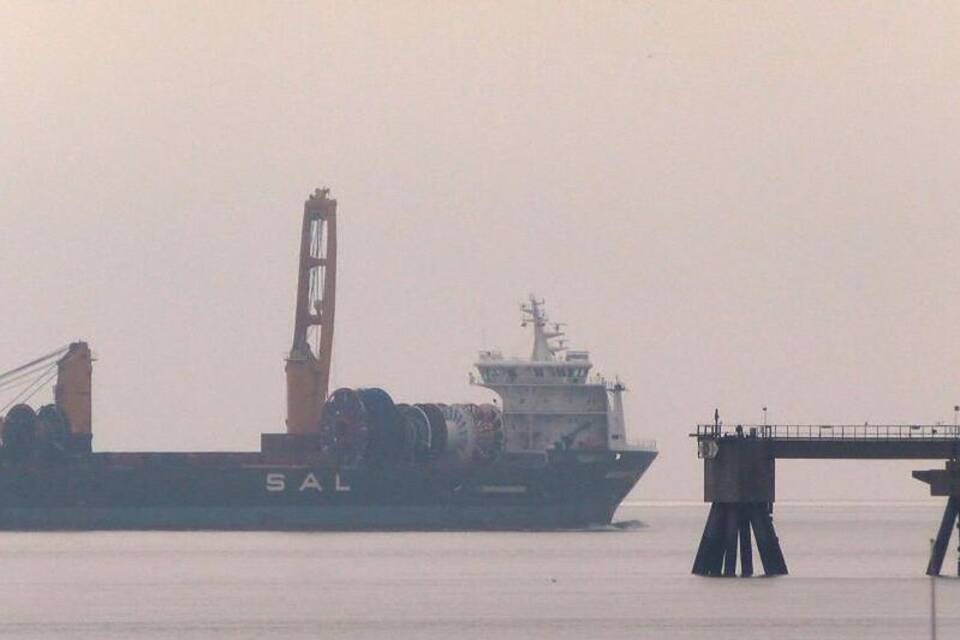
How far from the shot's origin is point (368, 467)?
469 feet

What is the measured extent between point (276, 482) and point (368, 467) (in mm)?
5237

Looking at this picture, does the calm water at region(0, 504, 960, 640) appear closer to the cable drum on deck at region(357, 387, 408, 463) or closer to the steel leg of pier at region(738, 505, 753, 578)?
the steel leg of pier at region(738, 505, 753, 578)

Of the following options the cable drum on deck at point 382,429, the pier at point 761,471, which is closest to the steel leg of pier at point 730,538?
the pier at point 761,471

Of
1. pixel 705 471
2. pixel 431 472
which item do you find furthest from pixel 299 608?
pixel 431 472

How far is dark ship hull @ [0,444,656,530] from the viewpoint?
14400 centimetres

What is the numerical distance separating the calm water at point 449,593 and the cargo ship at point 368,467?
747 centimetres

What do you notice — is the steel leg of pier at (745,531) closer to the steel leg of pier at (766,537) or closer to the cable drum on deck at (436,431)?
the steel leg of pier at (766,537)

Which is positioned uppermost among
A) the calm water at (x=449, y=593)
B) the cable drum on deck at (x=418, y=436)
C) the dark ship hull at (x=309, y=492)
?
the cable drum on deck at (x=418, y=436)

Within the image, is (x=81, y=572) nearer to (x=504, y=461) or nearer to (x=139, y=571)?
(x=139, y=571)

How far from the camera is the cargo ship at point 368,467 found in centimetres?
14350

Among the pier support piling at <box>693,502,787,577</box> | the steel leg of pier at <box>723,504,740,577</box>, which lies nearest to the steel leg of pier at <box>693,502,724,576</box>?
the pier support piling at <box>693,502,787,577</box>

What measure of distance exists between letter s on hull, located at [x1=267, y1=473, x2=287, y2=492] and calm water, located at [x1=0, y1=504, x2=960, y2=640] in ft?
26.5

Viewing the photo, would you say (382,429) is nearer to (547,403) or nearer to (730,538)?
(547,403)

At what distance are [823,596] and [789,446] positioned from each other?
6160 mm
